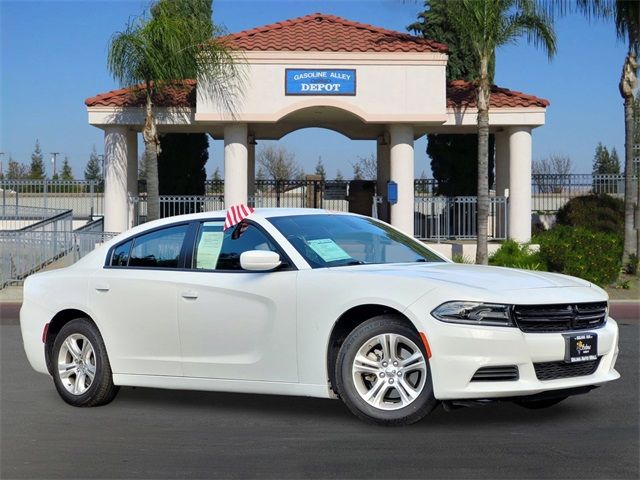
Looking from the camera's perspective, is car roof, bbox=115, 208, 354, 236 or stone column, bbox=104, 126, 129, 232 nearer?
car roof, bbox=115, 208, 354, 236

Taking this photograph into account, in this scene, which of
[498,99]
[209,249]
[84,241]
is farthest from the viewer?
[498,99]

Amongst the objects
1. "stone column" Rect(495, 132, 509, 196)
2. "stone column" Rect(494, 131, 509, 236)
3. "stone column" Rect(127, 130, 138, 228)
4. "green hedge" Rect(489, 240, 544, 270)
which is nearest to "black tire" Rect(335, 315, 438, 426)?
"green hedge" Rect(489, 240, 544, 270)

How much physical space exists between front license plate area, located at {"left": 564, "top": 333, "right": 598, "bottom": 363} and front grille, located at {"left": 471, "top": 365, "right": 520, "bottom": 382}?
1.35ft

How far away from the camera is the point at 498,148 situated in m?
30.7

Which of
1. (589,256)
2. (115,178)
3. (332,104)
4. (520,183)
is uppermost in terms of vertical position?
(332,104)

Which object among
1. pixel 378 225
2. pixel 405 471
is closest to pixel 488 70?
pixel 378 225

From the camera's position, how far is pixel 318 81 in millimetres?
26516

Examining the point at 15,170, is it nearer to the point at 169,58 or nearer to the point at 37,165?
the point at 37,165

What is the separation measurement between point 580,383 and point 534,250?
66.5ft

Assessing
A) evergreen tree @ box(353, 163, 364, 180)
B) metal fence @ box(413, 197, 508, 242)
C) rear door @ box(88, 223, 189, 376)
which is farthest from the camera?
evergreen tree @ box(353, 163, 364, 180)

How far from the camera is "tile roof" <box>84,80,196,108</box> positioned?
27.6 metres

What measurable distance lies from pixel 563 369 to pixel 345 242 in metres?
2.00

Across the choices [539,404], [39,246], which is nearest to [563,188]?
[39,246]

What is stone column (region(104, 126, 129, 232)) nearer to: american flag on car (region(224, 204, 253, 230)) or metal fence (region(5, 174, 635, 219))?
metal fence (region(5, 174, 635, 219))
